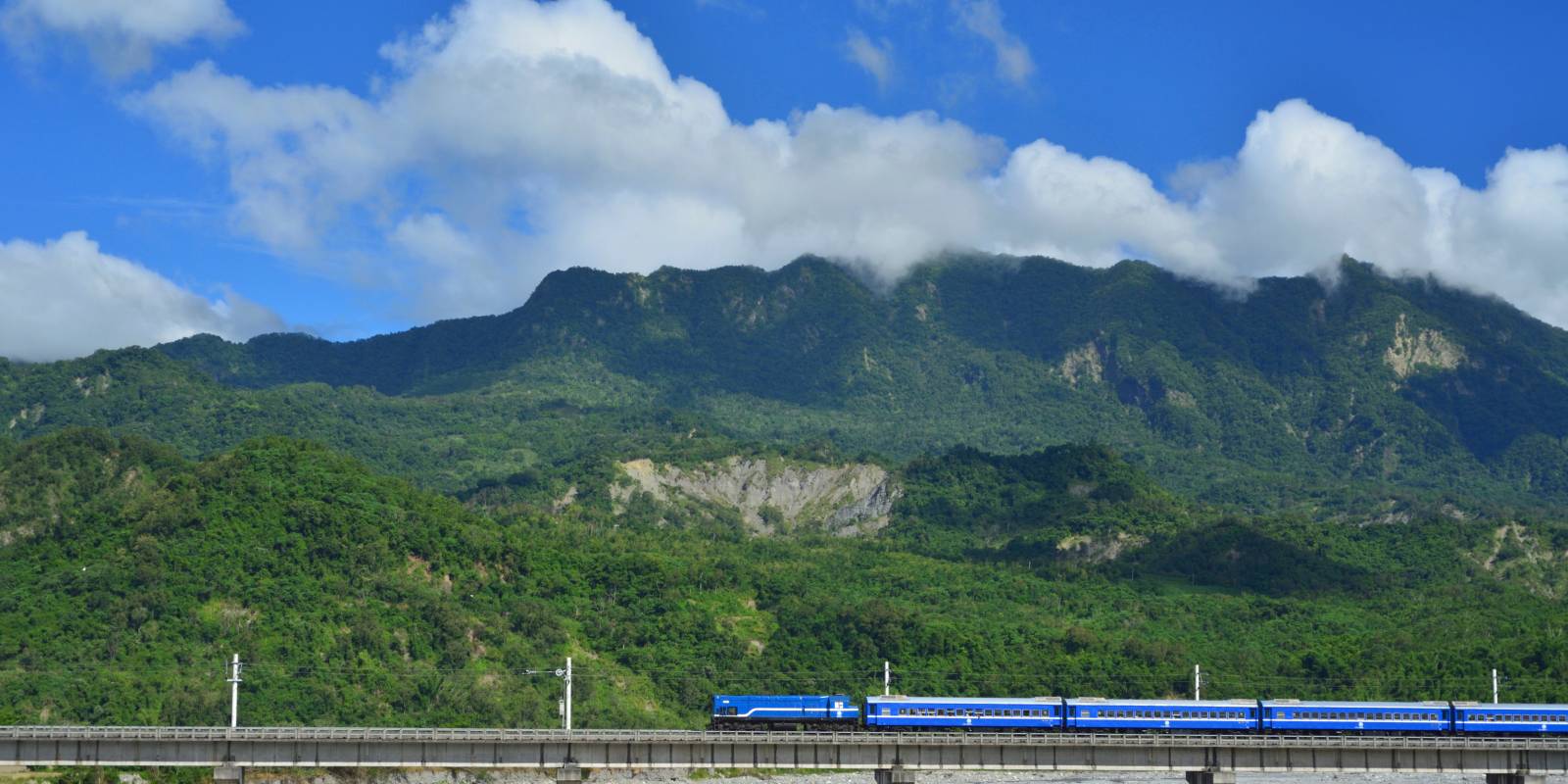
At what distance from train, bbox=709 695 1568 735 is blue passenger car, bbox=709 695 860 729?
67 mm

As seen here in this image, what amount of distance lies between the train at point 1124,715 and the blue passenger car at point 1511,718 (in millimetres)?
68

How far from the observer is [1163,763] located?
13325 cm

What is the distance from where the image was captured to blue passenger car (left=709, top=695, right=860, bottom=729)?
134625 mm

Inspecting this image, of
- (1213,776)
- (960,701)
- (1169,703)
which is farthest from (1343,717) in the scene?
(960,701)

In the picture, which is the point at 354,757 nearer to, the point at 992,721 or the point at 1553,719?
the point at 992,721

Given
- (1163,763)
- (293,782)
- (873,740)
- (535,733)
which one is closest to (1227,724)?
(1163,763)

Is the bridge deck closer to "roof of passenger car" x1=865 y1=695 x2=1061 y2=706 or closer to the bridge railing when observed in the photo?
the bridge railing

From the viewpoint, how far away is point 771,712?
443 ft

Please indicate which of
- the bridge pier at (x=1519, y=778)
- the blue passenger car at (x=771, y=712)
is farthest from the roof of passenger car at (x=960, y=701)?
the bridge pier at (x=1519, y=778)

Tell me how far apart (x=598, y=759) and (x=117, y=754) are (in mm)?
30793

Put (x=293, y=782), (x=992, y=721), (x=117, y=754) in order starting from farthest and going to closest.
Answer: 1. (x=293, y=782)
2. (x=992, y=721)
3. (x=117, y=754)

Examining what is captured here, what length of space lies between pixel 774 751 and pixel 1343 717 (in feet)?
130

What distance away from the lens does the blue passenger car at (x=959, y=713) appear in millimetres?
134500

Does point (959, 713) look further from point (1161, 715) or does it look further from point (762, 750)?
point (762, 750)
